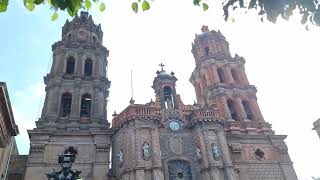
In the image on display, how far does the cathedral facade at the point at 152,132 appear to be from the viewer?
23.7 m

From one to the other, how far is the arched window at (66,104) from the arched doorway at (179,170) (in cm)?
979

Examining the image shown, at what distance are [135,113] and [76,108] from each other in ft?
18.7

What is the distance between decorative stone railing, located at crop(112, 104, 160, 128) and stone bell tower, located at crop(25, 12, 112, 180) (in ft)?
5.12

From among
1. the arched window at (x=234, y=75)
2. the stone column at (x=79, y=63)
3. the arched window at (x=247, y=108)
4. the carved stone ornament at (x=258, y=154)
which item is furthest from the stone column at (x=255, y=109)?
the stone column at (x=79, y=63)

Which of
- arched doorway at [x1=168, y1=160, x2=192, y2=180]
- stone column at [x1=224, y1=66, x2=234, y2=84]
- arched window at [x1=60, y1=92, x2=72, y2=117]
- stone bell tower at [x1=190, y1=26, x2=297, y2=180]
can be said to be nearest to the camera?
arched doorway at [x1=168, y1=160, x2=192, y2=180]

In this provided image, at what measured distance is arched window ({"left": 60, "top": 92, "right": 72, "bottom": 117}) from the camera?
91.7 ft

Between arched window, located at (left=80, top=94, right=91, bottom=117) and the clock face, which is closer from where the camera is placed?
the clock face

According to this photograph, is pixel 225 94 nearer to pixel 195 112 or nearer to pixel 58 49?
pixel 195 112

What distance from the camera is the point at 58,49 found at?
105 ft

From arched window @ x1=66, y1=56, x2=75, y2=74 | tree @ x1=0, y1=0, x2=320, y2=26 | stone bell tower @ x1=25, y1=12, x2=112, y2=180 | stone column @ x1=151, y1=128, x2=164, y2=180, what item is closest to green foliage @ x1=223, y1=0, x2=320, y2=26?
tree @ x1=0, y1=0, x2=320, y2=26

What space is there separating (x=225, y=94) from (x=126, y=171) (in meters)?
12.7

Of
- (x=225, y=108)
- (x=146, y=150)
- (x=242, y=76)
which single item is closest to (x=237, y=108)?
(x=225, y=108)

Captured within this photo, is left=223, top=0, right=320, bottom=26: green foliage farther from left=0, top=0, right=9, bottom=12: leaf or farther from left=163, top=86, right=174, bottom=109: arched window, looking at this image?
left=163, top=86, right=174, bottom=109: arched window

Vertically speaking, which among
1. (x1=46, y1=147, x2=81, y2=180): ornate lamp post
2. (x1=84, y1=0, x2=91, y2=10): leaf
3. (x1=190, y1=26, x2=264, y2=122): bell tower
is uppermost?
(x1=190, y1=26, x2=264, y2=122): bell tower
